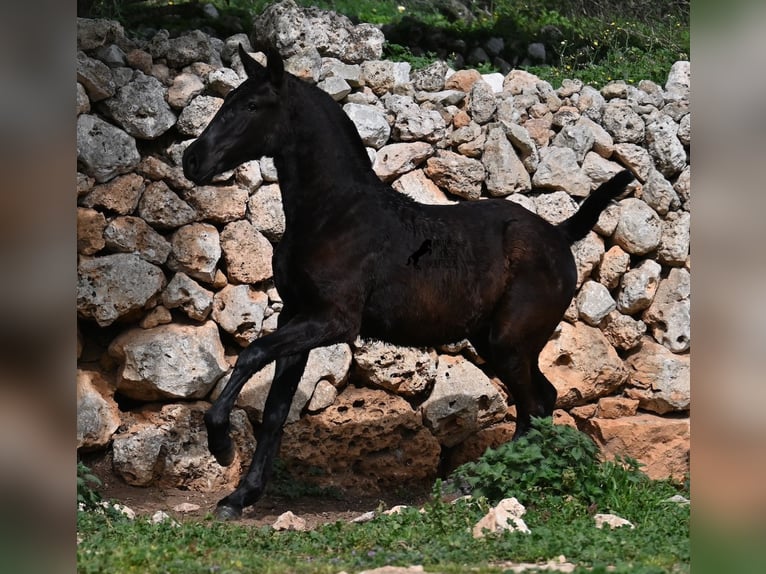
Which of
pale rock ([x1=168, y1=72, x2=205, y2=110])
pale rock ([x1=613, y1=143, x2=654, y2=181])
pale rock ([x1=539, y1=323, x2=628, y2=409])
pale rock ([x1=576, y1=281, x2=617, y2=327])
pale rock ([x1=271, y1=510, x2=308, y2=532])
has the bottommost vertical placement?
pale rock ([x1=271, y1=510, x2=308, y2=532])

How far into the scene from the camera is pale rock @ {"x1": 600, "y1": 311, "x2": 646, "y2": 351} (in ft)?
29.0

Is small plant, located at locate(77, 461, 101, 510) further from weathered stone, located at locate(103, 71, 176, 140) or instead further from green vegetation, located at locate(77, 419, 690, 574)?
weathered stone, located at locate(103, 71, 176, 140)

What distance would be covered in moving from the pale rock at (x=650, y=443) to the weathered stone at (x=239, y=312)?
9.05 ft

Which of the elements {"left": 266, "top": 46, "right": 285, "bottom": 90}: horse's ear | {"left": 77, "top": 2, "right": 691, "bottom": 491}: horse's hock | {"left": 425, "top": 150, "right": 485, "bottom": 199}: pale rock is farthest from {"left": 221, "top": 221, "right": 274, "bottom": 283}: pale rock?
{"left": 266, "top": 46, "right": 285, "bottom": 90}: horse's ear

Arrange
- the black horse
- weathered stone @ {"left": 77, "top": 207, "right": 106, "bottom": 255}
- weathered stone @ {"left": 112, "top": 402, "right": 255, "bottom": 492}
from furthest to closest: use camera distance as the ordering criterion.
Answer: weathered stone @ {"left": 77, "top": 207, "right": 106, "bottom": 255}, weathered stone @ {"left": 112, "top": 402, "right": 255, "bottom": 492}, the black horse

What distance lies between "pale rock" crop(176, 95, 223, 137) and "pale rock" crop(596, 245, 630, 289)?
3.33 meters

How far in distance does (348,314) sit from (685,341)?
368cm

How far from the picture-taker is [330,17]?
8.98 m

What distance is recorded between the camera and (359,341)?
8039 millimetres

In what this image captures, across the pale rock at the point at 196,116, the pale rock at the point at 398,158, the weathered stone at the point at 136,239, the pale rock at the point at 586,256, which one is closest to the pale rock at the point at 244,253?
the weathered stone at the point at 136,239

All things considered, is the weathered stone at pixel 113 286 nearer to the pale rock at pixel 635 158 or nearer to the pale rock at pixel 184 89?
the pale rock at pixel 184 89

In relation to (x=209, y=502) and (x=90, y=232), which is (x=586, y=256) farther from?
(x=90, y=232)
